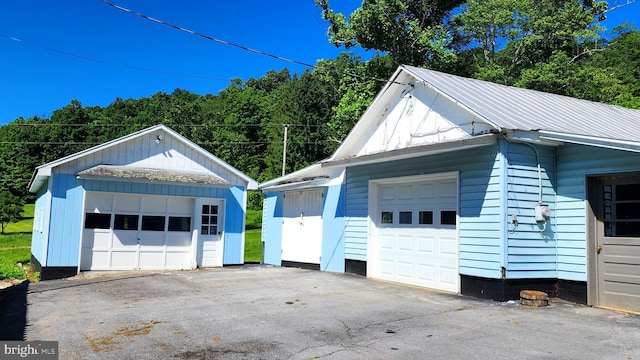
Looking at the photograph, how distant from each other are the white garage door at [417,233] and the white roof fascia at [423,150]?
0.90m

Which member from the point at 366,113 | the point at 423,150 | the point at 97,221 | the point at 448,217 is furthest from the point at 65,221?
the point at 448,217

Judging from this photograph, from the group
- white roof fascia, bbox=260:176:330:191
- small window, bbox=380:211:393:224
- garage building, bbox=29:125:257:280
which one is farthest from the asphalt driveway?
white roof fascia, bbox=260:176:330:191

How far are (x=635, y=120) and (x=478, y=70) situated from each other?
593 inches

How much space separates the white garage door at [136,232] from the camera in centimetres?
1345

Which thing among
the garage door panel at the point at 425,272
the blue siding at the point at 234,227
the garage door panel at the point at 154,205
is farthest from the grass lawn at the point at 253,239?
the garage door panel at the point at 425,272

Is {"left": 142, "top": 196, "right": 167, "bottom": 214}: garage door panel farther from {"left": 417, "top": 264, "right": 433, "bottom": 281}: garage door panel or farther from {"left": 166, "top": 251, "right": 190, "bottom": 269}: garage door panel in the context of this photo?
{"left": 417, "top": 264, "right": 433, "bottom": 281}: garage door panel

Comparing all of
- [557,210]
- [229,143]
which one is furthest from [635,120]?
[229,143]

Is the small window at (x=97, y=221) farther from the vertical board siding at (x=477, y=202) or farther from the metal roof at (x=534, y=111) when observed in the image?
the metal roof at (x=534, y=111)

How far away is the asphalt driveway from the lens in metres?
5.36

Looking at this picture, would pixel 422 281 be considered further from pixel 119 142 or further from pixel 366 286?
pixel 119 142

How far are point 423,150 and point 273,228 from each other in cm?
771

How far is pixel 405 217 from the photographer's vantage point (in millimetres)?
11227

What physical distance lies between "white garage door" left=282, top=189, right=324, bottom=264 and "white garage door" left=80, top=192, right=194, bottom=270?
3016 mm

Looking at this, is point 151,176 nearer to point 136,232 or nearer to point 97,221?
point 136,232
